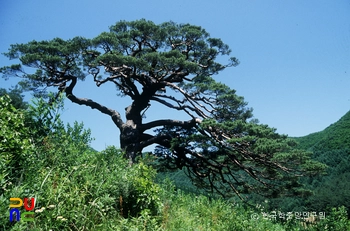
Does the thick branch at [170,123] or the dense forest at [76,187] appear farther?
the thick branch at [170,123]

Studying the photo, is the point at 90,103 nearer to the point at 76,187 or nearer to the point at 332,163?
the point at 76,187

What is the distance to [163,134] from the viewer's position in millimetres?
9297

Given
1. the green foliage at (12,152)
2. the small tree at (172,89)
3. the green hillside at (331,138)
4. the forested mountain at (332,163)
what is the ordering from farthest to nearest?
1. the green hillside at (331,138)
2. the forested mountain at (332,163)
3. the small tree at (172,89)
4. the green foliage at (12,152)

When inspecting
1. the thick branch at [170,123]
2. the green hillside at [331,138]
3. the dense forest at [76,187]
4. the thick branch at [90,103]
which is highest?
the green hillside at [331,138]

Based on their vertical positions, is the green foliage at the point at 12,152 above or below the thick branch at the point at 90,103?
below

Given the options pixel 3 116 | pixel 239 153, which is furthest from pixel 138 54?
pixel 3 116

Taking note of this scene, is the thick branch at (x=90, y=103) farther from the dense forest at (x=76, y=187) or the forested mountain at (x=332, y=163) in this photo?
the forested mountain at (x=332, y=163)

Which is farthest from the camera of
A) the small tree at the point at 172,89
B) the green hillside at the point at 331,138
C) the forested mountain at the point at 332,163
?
the green hillside at the point at 331,138

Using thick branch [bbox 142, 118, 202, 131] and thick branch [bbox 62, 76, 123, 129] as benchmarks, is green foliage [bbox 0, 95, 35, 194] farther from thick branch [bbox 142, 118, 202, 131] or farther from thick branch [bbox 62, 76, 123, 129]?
thick branch [bbox 62, 76, 123, 129]

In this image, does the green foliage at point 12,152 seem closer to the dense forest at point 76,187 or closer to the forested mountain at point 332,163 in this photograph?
the dense forest at point 76,187

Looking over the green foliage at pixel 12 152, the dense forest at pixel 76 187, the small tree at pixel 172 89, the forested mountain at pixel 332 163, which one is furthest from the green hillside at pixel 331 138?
the green foliage at pixel 12 152

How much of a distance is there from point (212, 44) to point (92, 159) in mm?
7304

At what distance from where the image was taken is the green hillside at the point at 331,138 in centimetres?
2273

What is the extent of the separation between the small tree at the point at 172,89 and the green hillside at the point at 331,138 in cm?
1466
